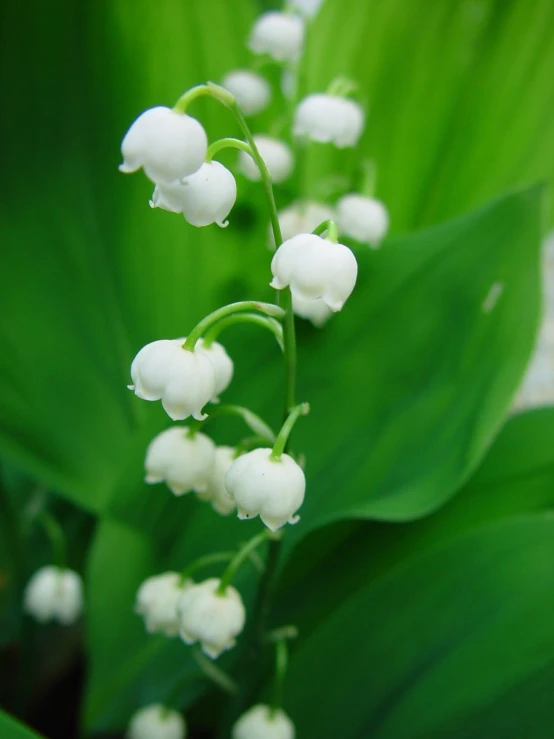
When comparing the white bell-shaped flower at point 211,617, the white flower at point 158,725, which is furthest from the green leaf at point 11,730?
the white flower at point 158,725

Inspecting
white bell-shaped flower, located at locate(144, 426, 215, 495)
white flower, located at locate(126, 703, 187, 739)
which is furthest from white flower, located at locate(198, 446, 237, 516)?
white flower, located at locate(126, 703, 187, 739)

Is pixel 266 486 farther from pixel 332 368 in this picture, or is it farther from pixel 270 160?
pixel 270 160

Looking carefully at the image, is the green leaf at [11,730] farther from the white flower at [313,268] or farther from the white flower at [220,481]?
the white flower at [313,268]

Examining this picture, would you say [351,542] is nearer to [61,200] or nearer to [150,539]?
[150,539]

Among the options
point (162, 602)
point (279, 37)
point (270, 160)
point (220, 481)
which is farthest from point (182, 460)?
point (279, 37)

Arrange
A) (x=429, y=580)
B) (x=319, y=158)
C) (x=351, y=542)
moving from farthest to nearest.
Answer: (x=319, y=158) → (x=351, y=542) → (x=429, y=580)

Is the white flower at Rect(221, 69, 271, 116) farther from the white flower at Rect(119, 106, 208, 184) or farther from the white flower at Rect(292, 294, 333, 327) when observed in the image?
the white flower at Rect(119, 106, 208, 184)

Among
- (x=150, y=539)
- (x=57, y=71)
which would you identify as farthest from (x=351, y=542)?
(x=57, y=71)
